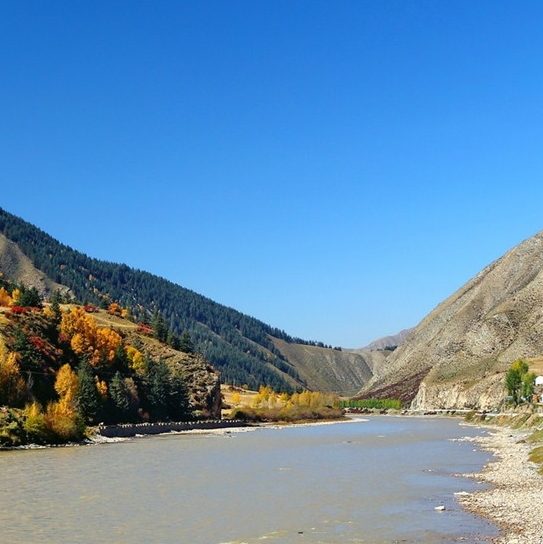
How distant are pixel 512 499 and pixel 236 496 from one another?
50.0 ft

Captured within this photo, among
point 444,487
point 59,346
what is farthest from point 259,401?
point 444,487

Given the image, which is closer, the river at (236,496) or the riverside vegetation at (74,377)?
the river at (236,496)

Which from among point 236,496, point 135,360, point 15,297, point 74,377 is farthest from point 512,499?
point 15,297

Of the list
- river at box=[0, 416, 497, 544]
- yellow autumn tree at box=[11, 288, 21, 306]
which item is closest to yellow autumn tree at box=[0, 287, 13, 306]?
yellow autumn tree at box=[11, 288, 21, 306]

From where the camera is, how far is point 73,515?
34.9 m

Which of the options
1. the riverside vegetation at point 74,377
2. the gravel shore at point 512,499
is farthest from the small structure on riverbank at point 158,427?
the gravel shore at point 512,499

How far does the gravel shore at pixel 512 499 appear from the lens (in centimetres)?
2846

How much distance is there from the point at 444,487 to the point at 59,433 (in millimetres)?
51310

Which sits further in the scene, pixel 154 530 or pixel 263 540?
pixel 154 530

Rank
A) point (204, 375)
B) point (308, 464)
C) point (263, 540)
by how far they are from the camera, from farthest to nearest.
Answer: point (204, 375) → point (308, 464) → point (263, 540)

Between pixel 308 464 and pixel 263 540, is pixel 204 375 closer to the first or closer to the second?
pixel 308 464

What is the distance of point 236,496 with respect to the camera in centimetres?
4184

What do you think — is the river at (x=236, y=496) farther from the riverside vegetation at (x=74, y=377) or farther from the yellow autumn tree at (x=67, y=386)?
the yellow autumn tree at (x=67, y=386)

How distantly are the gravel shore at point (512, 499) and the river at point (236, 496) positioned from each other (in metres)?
1.01
